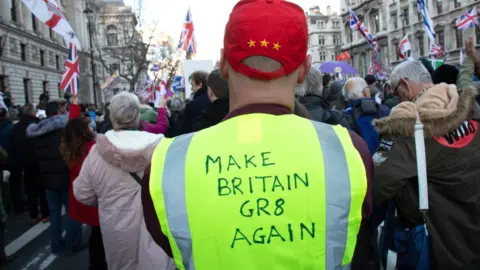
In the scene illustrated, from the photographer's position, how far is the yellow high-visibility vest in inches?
55.5

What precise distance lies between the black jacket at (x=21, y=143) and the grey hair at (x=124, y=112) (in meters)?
5.17

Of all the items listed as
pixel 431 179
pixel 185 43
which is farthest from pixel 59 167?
pixel 185 43

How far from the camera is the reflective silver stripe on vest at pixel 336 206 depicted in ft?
4.68

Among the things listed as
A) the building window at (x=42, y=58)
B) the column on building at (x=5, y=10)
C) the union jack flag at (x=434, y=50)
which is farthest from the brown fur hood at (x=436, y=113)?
the building window at (x=42, y=58)

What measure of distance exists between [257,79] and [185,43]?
51.2 feet

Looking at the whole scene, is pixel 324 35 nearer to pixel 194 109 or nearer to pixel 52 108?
pixel 52 108

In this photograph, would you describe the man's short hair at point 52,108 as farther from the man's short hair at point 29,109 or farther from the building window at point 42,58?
the building window at point 42,58

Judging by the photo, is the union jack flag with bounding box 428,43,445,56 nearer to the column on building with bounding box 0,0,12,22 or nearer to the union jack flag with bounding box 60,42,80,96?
the union jack flag with bounding box 60,42,80,96

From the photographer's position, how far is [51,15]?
31.8ft

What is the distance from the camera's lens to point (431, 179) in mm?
2732

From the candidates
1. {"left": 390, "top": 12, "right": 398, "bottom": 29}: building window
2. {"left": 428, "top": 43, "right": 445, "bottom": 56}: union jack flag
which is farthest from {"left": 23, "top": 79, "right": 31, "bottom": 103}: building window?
{"left": 390, "top": 12, "right": 398, "bottom": 29}: building window

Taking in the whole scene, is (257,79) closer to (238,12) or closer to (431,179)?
(238,12)

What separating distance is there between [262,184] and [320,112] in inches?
94.9

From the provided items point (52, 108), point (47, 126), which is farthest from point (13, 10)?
point (47, 126)
